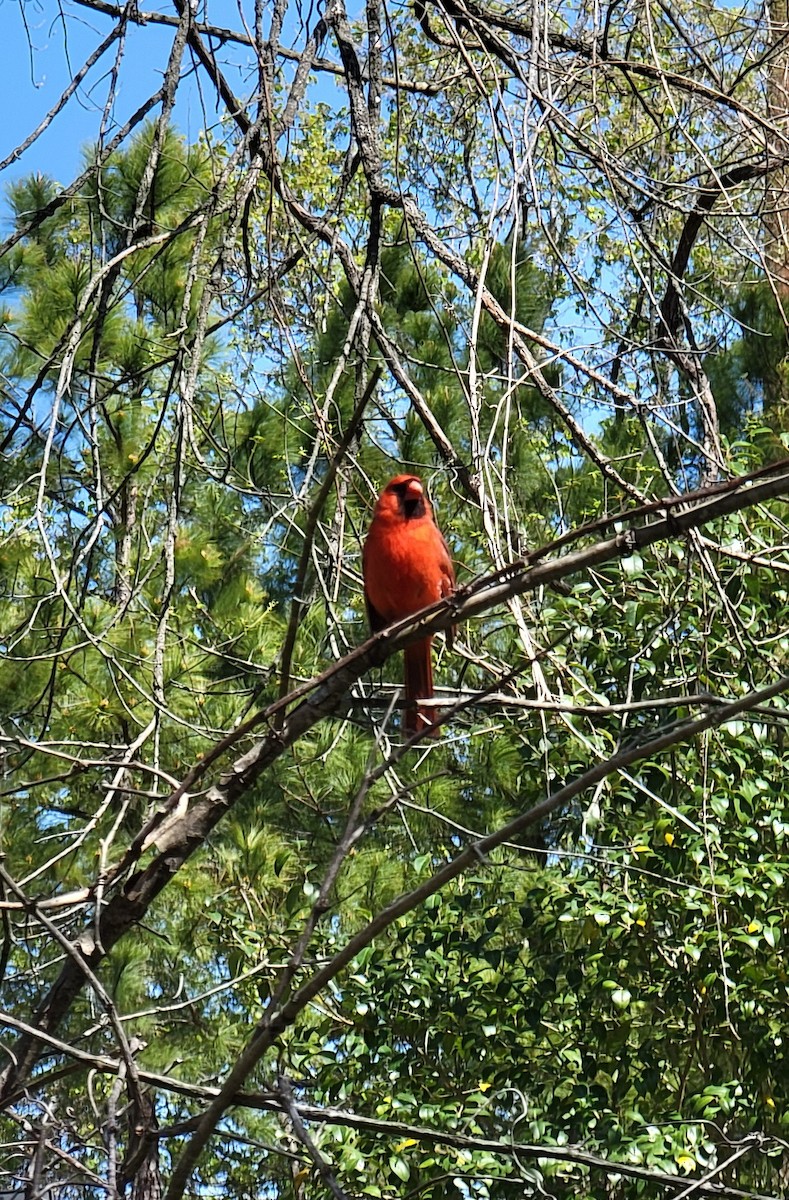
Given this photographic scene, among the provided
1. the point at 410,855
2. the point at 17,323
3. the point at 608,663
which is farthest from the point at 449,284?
the point at 608,663

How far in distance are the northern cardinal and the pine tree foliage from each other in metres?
0.16

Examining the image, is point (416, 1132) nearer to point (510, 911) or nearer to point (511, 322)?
point (511, 322)

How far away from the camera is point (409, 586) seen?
409 centimetres

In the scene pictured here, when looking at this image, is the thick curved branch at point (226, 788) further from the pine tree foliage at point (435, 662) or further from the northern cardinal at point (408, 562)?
the northern cardinal at point (408, 562)

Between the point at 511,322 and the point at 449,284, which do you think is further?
the point at 449,284

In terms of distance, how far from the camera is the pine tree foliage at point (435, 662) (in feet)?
7.48

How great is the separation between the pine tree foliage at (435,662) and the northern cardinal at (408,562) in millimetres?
162

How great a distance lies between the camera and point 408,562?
4.08 meters

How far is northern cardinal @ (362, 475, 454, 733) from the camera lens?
161 inches

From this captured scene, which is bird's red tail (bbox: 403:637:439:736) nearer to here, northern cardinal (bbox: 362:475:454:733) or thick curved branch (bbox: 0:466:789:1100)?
northern cardinal (bbox: 362:475:454:733)

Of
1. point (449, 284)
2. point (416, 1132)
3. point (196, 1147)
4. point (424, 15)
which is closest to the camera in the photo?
point (196, 1147)

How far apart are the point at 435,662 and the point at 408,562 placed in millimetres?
606

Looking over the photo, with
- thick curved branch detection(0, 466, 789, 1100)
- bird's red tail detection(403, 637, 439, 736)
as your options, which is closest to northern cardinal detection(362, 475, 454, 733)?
bird's red tail detection(403, 637, 439, 736)

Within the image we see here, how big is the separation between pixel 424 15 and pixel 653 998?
304cm
